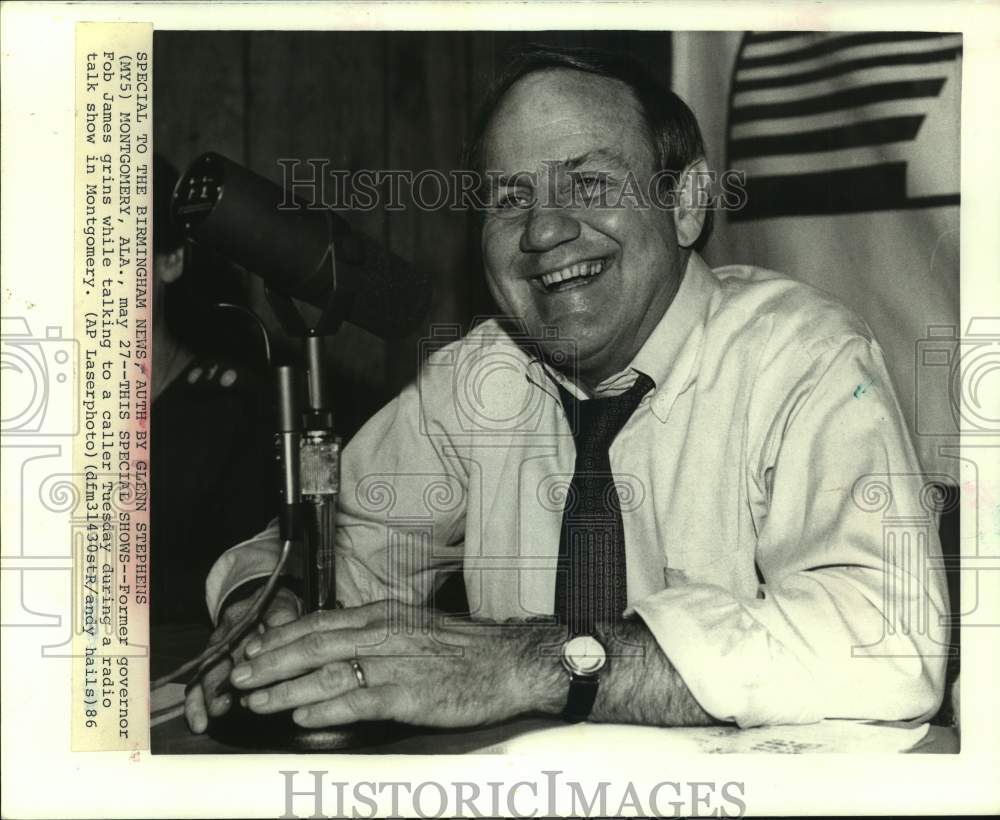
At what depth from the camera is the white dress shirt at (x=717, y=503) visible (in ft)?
4.76

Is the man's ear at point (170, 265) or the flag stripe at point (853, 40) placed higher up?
the flag stripe at point (853, 40)

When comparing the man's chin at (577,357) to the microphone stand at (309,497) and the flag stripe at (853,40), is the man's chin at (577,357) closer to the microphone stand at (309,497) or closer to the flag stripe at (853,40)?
the microphone stand at (309,497)

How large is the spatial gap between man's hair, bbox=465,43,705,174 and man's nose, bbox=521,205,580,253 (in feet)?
0.37

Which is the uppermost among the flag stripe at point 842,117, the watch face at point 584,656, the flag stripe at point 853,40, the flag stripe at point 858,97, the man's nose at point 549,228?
the flag stripe at point 853,40

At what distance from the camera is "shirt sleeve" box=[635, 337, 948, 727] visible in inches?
56.5

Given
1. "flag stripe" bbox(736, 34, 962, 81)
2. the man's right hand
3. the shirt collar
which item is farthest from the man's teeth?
the man's right hand

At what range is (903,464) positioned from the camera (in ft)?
4.95

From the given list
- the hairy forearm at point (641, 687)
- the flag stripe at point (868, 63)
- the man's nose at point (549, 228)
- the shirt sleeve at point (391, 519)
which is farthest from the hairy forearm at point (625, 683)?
the flag stripe at point (868, 63)

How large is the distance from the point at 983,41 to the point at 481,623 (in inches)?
41.1

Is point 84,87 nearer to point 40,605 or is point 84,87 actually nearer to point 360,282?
point 360,282

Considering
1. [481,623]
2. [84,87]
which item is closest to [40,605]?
[481,623]

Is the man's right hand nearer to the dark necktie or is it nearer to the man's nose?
the dark necktie

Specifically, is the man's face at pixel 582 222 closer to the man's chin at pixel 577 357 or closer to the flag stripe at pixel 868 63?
the man's chin at pixel 577 357

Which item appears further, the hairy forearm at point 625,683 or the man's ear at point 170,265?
the man's ear at point 170,265
